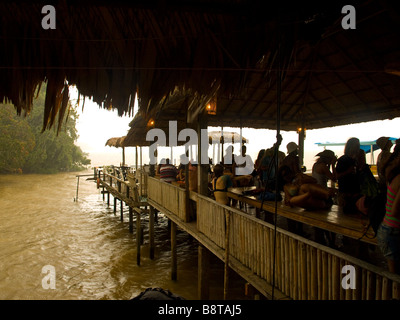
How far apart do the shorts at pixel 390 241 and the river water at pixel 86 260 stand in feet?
18.7

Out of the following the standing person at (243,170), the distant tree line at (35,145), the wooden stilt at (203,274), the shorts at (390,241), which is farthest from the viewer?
the distant tree line at (35,145)

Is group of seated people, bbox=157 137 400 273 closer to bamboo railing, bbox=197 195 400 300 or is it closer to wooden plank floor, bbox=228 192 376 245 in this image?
wooden plank floor, bbox=228 192 376 245

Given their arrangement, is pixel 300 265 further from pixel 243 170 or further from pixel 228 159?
pixel 228 159

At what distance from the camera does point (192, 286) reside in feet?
26.8

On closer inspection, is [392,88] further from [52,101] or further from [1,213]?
[1,213]

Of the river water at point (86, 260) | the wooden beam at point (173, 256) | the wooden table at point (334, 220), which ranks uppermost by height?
the wooden table at point (334, 220)

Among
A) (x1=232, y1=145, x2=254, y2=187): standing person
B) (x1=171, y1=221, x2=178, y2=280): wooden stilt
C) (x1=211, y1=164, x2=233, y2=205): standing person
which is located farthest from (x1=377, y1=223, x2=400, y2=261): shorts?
(x1=171, y1=221, x2=178, y2=280): wooden stilt

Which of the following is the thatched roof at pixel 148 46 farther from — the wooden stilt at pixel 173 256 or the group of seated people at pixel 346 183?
the wooden stilt at pixel 173 256

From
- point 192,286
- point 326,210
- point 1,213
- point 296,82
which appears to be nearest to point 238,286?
point 192,286

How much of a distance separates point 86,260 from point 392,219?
37.6ft

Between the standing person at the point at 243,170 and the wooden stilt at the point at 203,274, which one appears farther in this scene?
the standing person at the point at 243,170

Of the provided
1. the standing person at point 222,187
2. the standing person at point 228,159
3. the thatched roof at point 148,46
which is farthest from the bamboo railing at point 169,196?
the thatched roof at point 148,46

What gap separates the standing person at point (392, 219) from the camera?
233 centimetres
